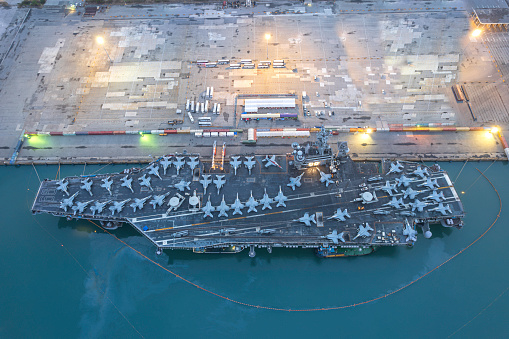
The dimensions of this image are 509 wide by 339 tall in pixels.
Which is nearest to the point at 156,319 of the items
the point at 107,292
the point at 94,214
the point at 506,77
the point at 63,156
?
the point at 107,292

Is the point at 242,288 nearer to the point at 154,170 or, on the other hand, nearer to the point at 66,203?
the point at 154,170

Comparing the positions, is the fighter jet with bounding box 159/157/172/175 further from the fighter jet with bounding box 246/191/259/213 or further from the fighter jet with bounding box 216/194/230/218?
the fighter jet with bounding box 246/191/259/213

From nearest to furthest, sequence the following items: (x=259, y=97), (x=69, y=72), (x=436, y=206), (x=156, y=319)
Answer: (x=156, y=319), (x=436, y=206), (x=259, y=97), (x=69, y=72)

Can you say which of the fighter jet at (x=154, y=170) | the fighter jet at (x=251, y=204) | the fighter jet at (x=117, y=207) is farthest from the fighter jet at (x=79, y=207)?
the fighter jet at (x=251, y=204)

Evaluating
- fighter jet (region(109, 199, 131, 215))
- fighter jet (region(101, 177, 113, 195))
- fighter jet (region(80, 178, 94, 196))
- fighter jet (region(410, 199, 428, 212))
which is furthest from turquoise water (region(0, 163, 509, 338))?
fighter jet (region(101, 177, 113, 195))

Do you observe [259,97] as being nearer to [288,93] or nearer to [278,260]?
[288,93]
